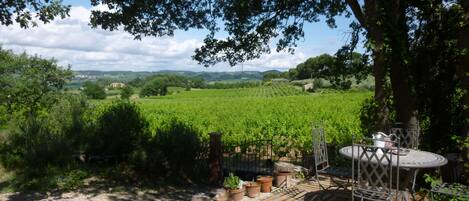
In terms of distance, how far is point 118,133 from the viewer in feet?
34.6

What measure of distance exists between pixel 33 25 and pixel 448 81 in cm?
697

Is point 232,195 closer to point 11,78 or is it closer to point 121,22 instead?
point 121,22

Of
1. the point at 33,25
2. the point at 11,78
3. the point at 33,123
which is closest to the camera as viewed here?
the point at 33,25

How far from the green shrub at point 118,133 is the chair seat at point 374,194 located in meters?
6.56

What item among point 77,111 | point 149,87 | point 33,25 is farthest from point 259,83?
point 33,25

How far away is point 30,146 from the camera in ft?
31.0

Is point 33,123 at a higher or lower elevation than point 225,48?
lower

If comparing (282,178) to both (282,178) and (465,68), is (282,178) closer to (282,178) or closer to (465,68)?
(282,178)

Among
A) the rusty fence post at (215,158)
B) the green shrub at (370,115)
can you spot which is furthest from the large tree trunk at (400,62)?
the rusty fence post at (215,158)

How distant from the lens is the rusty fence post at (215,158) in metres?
8.97

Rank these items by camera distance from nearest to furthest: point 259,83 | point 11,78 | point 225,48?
point 225,48, point 11,78, point 259,83

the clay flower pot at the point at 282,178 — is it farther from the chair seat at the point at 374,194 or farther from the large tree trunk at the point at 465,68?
the large tree trunk at the point at 465,68

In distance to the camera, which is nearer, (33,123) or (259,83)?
(33,123)

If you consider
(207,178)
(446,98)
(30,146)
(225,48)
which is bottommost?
(207,178)
